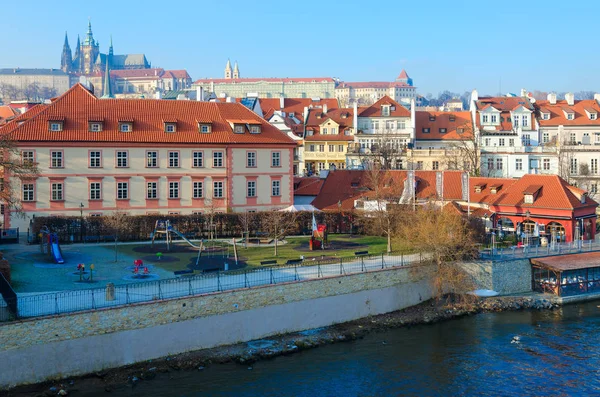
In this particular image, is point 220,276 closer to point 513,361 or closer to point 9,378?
point 9,378

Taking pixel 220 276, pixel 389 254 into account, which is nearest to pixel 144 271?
pixel 220 276

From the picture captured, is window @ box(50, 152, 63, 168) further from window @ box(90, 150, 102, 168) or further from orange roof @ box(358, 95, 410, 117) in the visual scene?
orange roof @ box(358, 95, 410, 117)

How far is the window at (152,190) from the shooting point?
47.2 meters

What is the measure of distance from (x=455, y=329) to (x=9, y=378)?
19.2 metres

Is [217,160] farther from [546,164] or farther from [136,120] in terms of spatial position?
[546,164]

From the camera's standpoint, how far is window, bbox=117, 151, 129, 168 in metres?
46.6

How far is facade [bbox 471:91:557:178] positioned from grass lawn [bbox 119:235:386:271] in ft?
79.7

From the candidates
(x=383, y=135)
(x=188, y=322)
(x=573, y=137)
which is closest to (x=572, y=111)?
(x=573, y=137)

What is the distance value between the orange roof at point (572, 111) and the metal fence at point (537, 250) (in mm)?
31983

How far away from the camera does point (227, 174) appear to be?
161 ft

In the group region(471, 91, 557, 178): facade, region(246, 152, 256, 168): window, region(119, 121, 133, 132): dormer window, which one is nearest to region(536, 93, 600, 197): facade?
region(471, 91, 557, 178): facade

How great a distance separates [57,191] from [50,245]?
8744 millimetres

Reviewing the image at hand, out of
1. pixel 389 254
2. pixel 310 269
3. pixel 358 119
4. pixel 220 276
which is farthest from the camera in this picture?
pixel 358 119

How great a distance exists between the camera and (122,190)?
46.6 meters
